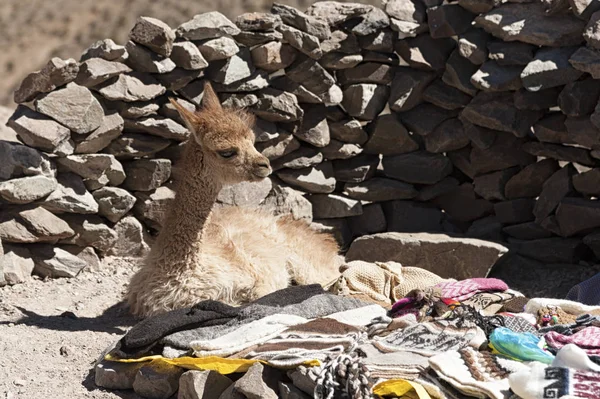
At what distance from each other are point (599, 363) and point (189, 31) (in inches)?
174

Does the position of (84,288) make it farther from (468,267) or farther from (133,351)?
(468,267)

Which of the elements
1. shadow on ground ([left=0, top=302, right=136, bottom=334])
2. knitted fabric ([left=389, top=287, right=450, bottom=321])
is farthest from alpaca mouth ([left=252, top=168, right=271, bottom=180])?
shadow on ground ([left=0, top=302, right=136, bottom=334])

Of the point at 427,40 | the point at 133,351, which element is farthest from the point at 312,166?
the point at 133,351

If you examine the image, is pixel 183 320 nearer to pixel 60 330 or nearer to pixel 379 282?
pixel 60 330

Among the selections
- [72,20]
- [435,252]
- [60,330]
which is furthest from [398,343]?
[72,20]

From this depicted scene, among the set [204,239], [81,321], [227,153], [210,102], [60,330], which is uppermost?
[210,102]

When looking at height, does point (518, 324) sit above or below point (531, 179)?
above

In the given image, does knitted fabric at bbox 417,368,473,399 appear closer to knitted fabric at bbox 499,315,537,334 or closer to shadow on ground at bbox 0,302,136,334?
knitted fabric at bbox 499,315,537,334

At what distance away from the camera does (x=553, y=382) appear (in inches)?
150

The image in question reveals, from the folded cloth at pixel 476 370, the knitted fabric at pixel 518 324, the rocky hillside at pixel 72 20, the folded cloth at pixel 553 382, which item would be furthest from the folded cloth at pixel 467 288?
the rocky hillside at pixel 72 20

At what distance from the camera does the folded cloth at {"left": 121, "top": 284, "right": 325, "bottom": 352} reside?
4867 millimetres

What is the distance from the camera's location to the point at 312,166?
8.12 metres

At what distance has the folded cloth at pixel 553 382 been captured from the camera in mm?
3768

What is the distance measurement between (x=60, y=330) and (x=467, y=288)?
2.63 m
